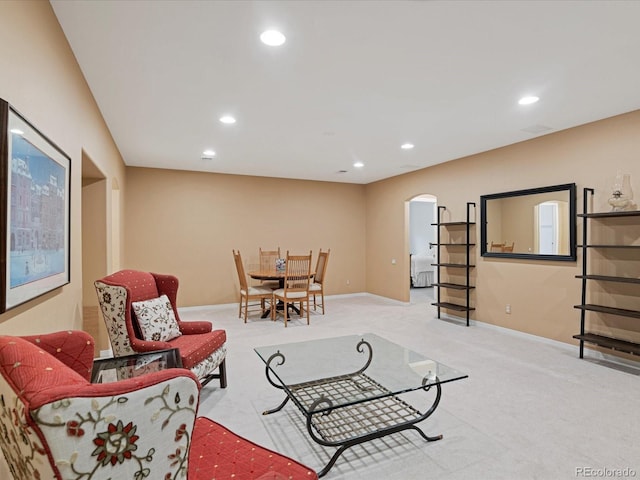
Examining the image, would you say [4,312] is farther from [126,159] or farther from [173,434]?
[126,159]

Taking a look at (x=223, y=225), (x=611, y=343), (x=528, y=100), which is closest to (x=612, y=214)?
(x=611, y=343)

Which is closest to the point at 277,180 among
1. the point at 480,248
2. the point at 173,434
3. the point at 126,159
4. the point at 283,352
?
the point at 126,159

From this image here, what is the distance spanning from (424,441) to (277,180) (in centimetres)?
580

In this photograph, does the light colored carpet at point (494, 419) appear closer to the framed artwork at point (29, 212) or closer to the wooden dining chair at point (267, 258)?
the framed artwork at point (29, 212)

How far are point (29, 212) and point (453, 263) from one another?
18.0 feet

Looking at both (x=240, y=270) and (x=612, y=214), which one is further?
(x=240, y=270)

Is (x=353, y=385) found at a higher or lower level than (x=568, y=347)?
higher

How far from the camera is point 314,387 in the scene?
257 centimetres

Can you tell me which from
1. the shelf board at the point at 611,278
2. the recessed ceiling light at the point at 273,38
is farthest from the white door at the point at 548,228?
the recessed ceiling light at the point at 273,38

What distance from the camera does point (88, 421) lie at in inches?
33.0

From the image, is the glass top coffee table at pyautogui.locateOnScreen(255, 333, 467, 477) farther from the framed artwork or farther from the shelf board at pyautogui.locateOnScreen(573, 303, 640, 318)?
the shelf board at pyautogui.locateOnScreen(573, 303, 640, 318)

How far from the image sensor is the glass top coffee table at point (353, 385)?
2184 millimetres

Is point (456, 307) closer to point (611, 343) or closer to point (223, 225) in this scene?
point (611, 343)

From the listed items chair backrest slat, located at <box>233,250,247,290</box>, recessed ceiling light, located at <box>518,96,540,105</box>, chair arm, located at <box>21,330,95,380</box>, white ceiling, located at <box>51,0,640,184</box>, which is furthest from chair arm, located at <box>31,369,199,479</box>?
chair backrest slat, located at <box>233,250,247,290</box>
